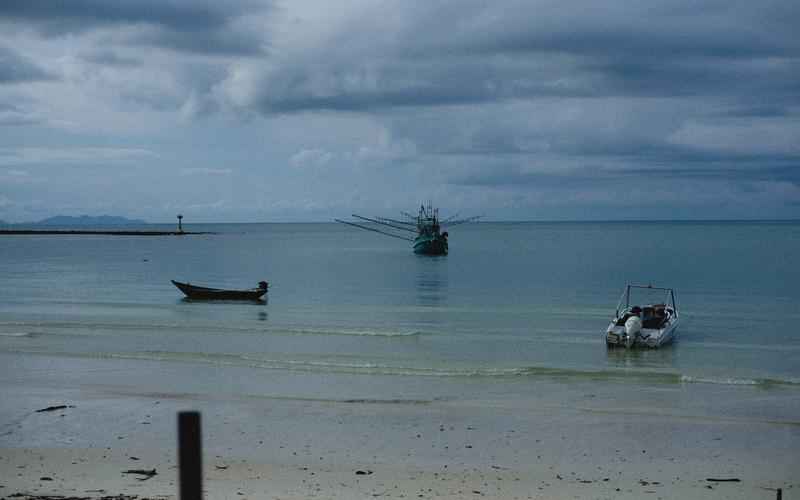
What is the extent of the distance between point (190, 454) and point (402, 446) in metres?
12.3

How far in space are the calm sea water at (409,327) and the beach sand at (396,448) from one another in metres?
2.97

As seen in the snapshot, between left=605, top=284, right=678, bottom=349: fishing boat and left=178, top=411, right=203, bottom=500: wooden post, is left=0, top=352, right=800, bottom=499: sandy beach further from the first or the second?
left=178, top=411, right=203, bottom=500: wooden post

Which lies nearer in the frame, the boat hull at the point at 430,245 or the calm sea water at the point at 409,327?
the calm sea water at the point at 409,327

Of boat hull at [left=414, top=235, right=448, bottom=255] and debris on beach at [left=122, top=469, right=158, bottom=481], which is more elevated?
boat hull at [left=414, top=235, right=448, bottom=255]

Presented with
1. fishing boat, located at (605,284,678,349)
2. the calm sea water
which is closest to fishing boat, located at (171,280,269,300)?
the calm sea water

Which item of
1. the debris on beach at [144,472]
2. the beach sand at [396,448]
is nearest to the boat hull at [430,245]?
the beach sand at [396,448]

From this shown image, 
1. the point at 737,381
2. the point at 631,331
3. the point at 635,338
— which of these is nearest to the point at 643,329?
the point at 635,338

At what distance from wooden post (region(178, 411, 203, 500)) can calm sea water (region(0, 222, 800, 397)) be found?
17.4m

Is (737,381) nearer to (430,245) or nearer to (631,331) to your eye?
(631,331)

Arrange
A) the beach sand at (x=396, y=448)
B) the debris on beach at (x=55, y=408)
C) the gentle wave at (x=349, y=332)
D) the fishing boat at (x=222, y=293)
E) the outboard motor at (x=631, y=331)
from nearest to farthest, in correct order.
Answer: the beach sand at (x=396, y=448) < the debris on beach at (x=55, y=408) < the outboard motor at (x=631, y=331) < the gentle wave at (x=349, y=332) < the fishing boat at (x=222, y=293)

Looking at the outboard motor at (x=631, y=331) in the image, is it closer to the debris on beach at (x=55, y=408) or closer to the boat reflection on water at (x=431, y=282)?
the boat reflection on water at (x=431, y=282)

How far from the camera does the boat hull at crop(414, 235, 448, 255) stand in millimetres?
101125

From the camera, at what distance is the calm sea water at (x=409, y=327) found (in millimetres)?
25172

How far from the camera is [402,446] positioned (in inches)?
632
